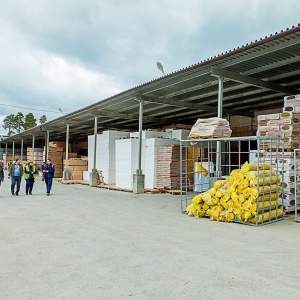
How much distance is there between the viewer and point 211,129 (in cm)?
836

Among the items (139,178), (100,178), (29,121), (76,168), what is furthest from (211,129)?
(29,121)

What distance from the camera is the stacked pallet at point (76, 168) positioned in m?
22.7

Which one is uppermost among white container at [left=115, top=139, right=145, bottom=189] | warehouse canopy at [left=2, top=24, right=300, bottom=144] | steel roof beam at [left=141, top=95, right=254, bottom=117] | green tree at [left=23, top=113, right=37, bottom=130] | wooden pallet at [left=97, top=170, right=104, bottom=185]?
green tree at [left=23, top=113, right=37, bottom=130]

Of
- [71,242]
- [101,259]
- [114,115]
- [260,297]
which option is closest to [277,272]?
[260,297]

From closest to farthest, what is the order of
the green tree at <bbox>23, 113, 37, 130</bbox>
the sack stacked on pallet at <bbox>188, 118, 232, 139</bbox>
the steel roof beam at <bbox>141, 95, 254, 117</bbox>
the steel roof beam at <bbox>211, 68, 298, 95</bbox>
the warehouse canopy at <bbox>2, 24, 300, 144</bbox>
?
the sack stacked on pallet at <bbox>188, 118, 232, 139</bbox>
the warehouse canopy at <bbox>2, 24, 300, 144</bbox>
the steel roof beam at <bbox>211, 68, 298, 95</bbox>
the steel roof beam at <bbox>141, 95, 254, 117</bbox>
the green tree at <bbox>23, 113, 37, 130</bbox>

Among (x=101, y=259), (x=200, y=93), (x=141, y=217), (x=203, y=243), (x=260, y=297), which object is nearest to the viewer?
(x=260, y=297)

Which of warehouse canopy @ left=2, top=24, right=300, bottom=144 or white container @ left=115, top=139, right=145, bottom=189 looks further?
white container @ left=115, top=139, right=145, bottom=189

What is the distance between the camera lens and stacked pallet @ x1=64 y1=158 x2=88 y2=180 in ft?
74.6

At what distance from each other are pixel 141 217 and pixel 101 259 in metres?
3.75

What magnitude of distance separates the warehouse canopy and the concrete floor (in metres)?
4.52

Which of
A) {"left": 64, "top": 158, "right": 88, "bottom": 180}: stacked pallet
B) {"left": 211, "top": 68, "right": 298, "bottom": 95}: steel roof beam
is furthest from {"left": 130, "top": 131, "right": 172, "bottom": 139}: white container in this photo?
{"left": 64, "top": 158, "right": 88, "bottom": 180}: stacked pallet

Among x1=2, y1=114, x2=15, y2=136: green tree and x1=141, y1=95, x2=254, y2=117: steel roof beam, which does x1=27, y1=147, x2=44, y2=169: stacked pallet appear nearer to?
x1=141, y1=95, x2=254, y2=117: steel roof beam

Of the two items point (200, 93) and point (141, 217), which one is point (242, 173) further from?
point (200, 93)

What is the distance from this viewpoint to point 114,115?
19.3 m
